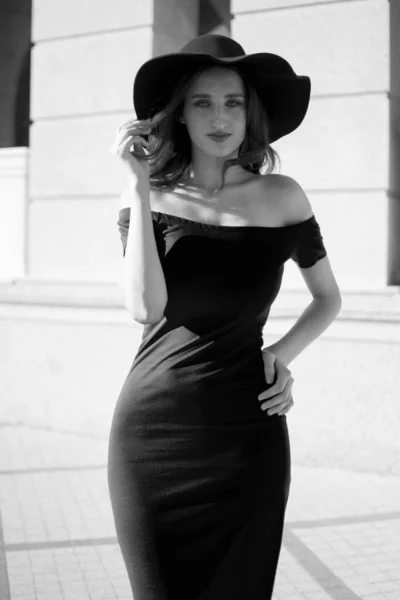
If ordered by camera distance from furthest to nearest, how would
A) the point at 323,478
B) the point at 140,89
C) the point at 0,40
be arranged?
the point at 0,40, the point at 323,478, the point at 140,89

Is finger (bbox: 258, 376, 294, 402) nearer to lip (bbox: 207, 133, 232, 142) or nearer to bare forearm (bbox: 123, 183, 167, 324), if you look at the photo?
bare forearm (bbox: 123, 183, 167, 324)

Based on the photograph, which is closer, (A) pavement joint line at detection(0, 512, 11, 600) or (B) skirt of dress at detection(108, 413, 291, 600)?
(B) skirt of dress at detection(108, 413, 291, 600)

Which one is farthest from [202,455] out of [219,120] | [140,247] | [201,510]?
[219,120]

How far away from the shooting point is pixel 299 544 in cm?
370

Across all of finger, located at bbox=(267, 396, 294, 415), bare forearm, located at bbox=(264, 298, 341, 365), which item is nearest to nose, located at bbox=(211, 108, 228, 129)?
bare forearm, located at bbox=(264, 298, 341, 365)

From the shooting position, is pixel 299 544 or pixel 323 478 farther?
pixel 323 478

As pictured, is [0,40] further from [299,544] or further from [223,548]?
[223,548]

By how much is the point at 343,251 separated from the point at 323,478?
4.60ft

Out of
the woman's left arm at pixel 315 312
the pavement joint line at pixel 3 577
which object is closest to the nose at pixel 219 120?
the woman's left arm at pixel 315 312

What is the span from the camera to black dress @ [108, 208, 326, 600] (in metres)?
1.72

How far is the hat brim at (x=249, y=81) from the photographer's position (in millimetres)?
1788

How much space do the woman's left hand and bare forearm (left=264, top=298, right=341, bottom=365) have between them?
0.16 m

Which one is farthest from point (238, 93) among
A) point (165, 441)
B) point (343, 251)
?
point (343, 251)

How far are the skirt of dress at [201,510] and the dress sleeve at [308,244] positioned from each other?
426 mm
